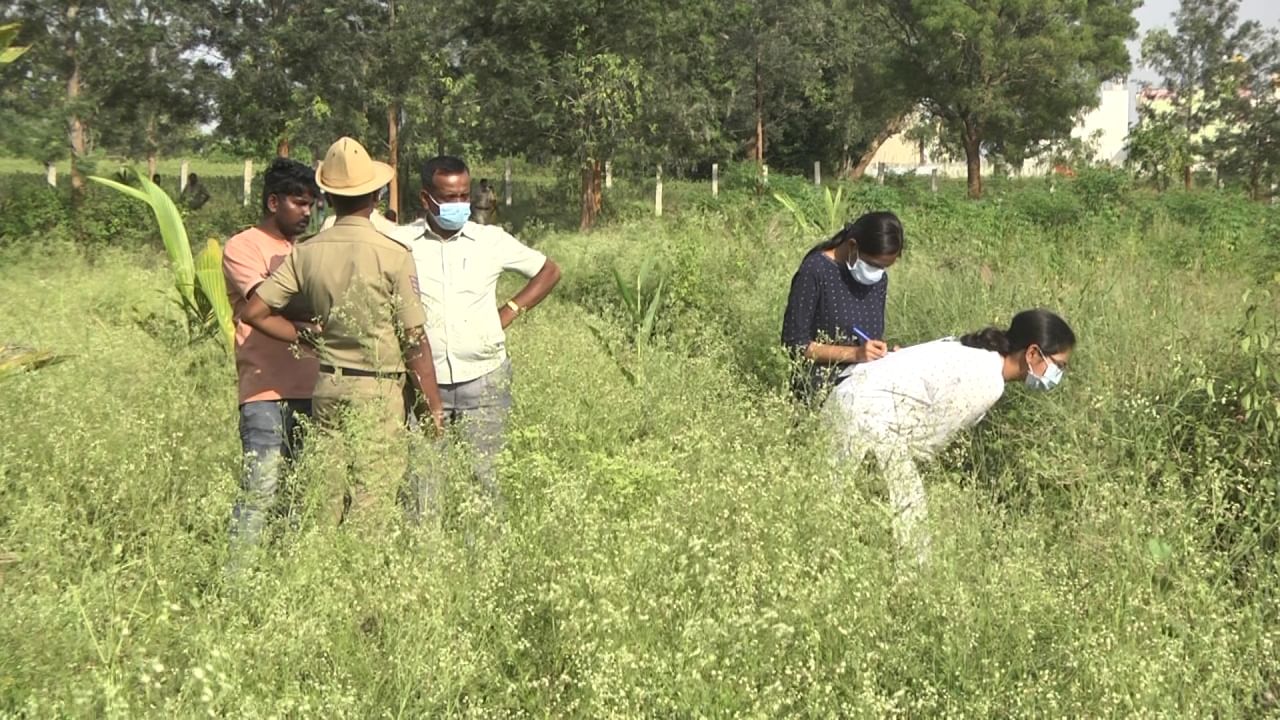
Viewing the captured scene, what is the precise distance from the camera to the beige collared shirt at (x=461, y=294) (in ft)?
10.2

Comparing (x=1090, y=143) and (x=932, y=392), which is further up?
(x=1090, y=143)

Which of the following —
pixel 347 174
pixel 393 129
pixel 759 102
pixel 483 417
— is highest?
pixel 759 102

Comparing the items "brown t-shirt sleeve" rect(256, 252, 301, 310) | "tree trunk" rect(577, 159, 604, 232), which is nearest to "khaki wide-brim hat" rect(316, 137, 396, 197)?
"brown t-shirt sleeve" rect(256, 252, 301, 310)

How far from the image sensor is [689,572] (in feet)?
7.17

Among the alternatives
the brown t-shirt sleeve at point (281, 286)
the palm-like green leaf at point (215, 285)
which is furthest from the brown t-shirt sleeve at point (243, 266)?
the palm-like green leaf at point (215, 285)

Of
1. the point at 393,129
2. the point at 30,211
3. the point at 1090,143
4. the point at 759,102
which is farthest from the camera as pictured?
→ the point at 1090,143

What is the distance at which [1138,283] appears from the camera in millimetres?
4652

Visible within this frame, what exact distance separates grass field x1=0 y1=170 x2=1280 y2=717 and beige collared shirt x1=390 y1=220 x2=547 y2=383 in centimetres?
34

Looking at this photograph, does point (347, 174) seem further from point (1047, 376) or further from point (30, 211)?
point (30, 211)

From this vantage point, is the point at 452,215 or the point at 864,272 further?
the point at 864,272

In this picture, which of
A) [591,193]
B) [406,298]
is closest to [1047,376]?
[406,298]

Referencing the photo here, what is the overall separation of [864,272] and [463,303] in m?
1.38

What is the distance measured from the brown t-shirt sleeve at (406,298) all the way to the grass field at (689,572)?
471 millimetres

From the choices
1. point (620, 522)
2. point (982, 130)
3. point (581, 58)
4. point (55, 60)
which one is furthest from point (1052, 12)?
point (620, 522)
